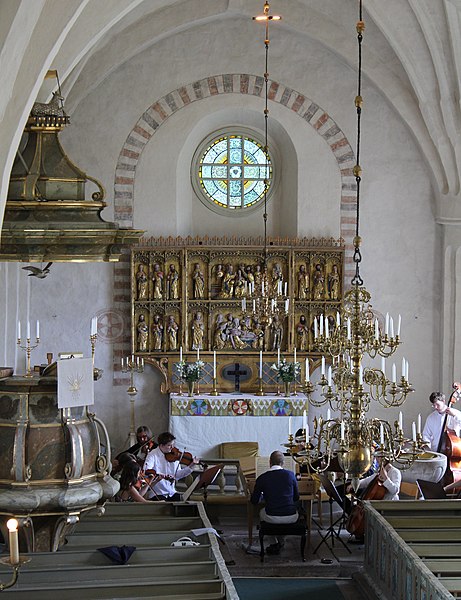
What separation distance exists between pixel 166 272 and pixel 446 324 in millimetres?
4623

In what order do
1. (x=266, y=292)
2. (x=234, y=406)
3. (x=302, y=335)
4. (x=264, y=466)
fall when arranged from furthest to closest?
(x=302, y=335), (x=234, y=406), (x=266, y=292), (x=264, y=466)

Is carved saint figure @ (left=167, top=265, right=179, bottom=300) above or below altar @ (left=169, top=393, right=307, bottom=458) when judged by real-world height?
above

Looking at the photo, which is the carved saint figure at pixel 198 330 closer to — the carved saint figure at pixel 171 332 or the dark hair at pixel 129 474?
the carved saint figure at pixel 171 332

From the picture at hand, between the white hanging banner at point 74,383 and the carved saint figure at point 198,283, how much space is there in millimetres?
9432

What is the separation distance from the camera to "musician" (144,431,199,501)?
1359cm

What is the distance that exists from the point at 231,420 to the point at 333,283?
270 centimetres

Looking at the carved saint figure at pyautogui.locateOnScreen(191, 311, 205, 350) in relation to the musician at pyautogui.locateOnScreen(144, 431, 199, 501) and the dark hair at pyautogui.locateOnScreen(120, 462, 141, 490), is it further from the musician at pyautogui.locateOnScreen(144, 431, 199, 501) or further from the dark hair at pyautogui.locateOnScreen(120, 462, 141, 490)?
the dark hair at pyautogui.locateOnScreen(120, 462, 141, 490)

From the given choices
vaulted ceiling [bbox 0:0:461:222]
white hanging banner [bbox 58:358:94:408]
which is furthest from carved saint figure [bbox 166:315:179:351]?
white hanging banner [bbox 58:358:94:408]

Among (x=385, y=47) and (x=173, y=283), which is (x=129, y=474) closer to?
(x=173, y=283)

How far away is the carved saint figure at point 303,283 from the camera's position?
1816 centimetres

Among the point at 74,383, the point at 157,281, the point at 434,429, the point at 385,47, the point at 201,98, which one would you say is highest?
the point at 385,47

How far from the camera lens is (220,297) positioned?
1820cm

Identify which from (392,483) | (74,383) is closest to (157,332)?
(392,483)

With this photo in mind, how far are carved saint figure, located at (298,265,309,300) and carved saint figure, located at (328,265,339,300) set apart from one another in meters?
0.36
